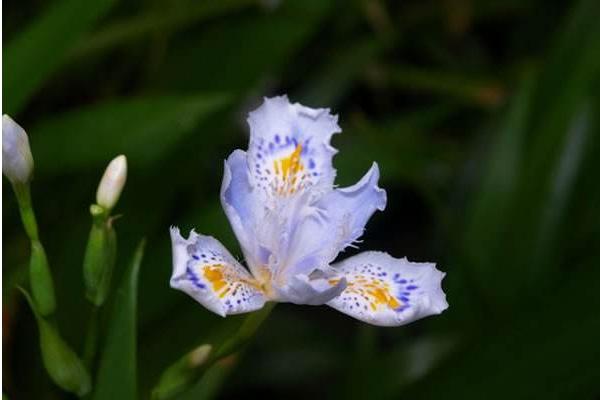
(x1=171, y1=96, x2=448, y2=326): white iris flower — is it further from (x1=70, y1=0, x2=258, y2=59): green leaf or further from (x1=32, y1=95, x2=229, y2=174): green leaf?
(x1=70, y1=0, x2=258, y2=59): green leaf

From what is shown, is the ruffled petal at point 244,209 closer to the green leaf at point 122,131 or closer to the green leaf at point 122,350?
the green leaf at point 122,350

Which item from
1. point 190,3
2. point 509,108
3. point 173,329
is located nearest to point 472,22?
point 509,108

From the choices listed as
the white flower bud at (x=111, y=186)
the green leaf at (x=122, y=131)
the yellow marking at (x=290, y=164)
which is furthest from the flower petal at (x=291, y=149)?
the green leaf at (x=122, y=131)

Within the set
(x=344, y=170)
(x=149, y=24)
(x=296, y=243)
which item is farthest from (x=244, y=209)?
(x=149, y=24)

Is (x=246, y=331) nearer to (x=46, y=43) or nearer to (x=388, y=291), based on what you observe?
(x=388, y=291)

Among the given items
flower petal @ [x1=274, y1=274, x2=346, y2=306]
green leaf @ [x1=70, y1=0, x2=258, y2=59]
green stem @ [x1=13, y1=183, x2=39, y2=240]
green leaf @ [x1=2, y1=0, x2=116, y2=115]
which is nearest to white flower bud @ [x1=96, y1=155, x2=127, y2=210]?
green stem @ [x1=13, y1=183, x2=39, y2=240]
